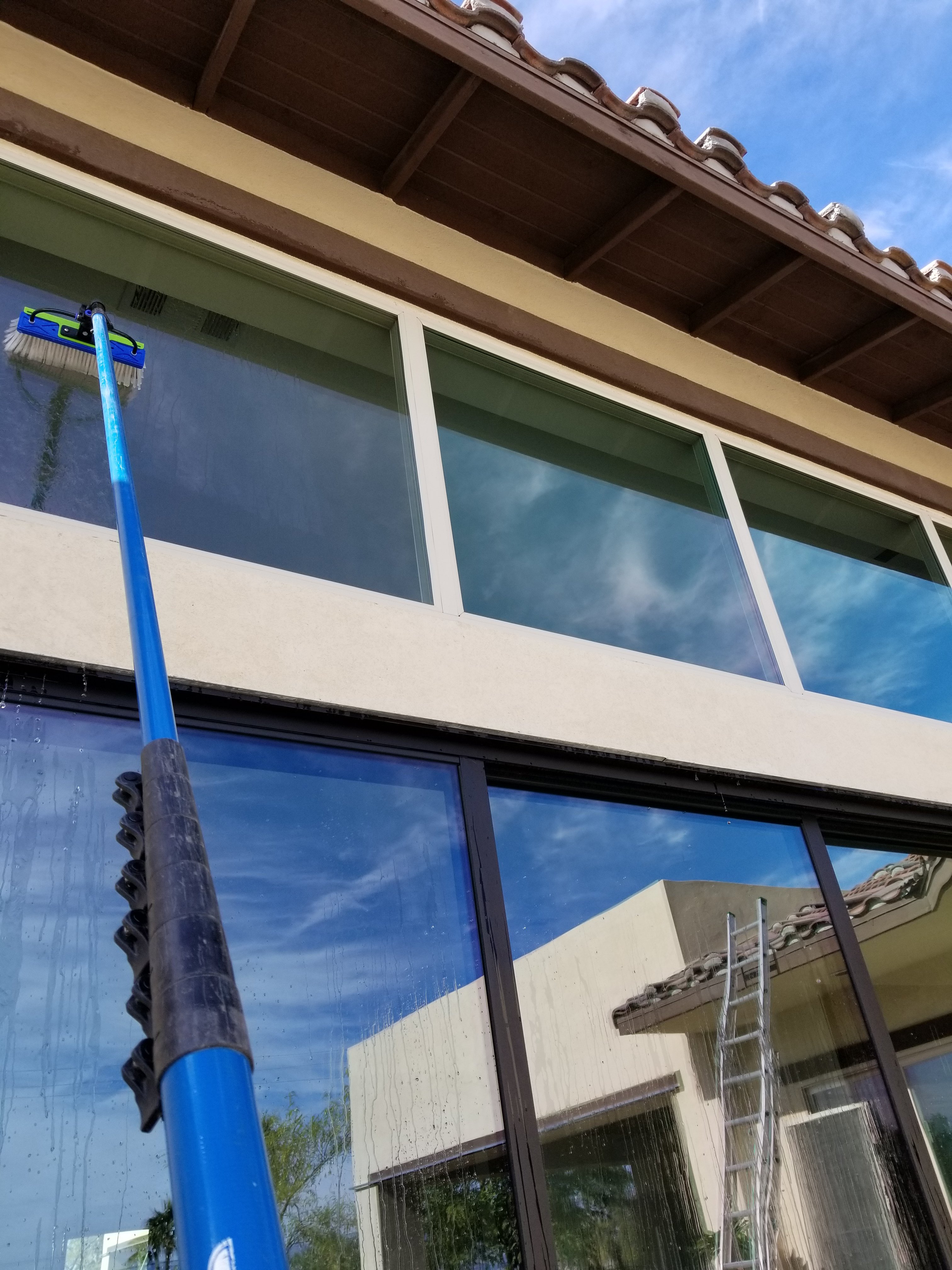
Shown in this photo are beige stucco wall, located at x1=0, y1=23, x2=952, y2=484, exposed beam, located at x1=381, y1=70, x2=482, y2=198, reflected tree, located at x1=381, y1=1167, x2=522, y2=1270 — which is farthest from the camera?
exposed beam, located at x1=381, y1=70, x2=482, y2=198

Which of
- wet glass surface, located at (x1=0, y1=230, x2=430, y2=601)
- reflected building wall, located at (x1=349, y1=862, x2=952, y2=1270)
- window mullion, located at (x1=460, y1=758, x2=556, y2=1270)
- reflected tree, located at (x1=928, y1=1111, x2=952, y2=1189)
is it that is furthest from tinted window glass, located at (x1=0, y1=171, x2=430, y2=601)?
reflected tree, located at (x1=928, y1=1111, x2=952, y2=1189)

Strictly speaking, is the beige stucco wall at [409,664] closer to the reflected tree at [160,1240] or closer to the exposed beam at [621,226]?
the reflected tree at [160,1240]

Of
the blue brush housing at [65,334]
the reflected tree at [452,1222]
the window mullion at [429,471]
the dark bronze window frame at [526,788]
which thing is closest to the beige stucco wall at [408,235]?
the window mullion at [429,471]

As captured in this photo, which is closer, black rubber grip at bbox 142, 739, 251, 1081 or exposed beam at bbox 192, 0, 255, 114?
black rubber grip at bbox 142, 739, 251, 1081

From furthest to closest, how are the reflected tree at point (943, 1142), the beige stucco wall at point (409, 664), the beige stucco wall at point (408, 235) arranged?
the beige stucco wall at point (408, 235), the reflected tree at point (943, 1142), the beige stucco wall at point (409, 664)

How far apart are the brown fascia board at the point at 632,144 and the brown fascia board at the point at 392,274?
1.88 feet

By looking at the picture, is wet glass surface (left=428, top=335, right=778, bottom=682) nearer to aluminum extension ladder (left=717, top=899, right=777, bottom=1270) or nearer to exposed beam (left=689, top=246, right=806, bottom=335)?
exposed beam (left=689, top=246, right=806, bottom=335)

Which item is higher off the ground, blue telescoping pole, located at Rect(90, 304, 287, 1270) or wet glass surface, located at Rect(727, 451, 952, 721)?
wet glass surface, located at Rect(727, 451, 952, 721)

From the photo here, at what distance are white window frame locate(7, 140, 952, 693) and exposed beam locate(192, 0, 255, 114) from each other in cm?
52

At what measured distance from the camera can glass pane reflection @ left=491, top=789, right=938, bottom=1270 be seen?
2.50 metres

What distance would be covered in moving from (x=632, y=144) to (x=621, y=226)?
19.9 inches

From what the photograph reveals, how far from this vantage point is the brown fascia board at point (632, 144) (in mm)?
3393

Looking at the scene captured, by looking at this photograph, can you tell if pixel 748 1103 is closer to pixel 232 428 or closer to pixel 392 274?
pixel 232 428

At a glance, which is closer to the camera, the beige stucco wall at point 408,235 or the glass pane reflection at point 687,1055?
the glass pane reflection at point 687,1055
